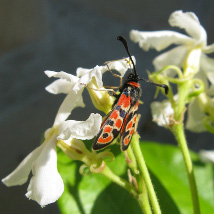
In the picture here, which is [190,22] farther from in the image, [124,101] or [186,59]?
[124,101]

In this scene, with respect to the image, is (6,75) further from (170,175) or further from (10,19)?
(170,175)

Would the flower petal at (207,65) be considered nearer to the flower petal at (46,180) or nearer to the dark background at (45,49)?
the flower petal at (46,180)

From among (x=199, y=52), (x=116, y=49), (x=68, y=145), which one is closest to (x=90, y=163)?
(x=68, y=145)

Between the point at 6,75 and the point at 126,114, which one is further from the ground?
the point at 126,114

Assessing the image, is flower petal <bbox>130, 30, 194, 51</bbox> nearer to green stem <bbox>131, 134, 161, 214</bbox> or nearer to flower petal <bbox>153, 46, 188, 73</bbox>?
flower petal <bbox>153, 46, 188, 73</bbox>

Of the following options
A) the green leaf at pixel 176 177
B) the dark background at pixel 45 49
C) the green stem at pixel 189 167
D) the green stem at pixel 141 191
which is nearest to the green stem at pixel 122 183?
the green stem at pixel 141 191

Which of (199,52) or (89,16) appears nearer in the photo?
(199,52)

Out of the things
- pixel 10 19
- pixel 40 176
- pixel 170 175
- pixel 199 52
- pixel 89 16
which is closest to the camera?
pixel 40 176
